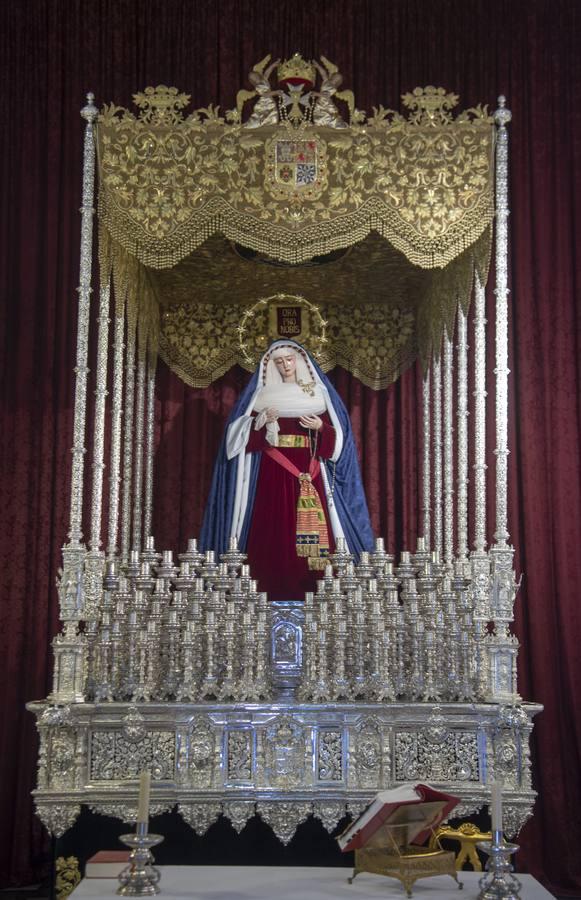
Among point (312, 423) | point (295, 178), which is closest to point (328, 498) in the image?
point (312, 423)

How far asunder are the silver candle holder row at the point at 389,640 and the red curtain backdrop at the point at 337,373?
4.94ft

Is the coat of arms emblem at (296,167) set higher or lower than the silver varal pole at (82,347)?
higher

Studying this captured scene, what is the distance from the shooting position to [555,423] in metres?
6.49

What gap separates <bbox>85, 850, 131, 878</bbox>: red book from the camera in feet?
11.5

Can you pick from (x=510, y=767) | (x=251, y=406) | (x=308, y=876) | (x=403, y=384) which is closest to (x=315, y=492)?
(x=251, y=406)

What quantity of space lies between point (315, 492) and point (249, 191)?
1.64m

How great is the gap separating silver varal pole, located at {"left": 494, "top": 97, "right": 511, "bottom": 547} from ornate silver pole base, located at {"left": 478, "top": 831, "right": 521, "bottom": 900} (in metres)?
2.20

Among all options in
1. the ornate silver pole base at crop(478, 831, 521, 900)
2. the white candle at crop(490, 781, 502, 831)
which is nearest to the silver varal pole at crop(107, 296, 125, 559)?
the white candle at crop(490, 781, 502, 831)

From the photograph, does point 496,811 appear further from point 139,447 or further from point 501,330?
point 139,447

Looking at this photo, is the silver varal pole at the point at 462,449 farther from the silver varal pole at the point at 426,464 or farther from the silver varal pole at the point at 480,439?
the silver varal pole at the point at 426,464

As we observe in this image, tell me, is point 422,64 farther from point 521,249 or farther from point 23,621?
point 23,621

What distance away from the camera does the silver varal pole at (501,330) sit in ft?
16.9

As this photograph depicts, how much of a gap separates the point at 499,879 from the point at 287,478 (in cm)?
327

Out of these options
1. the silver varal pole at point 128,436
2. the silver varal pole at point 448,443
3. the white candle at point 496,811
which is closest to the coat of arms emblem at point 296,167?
the silver varal pole at point 128,436
